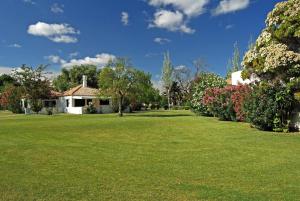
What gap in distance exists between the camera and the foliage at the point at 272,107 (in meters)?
18.3

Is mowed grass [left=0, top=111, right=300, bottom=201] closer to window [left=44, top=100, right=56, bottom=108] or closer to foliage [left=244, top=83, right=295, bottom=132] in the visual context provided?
foliage [left=244, top=83, right=295, bottom=132]

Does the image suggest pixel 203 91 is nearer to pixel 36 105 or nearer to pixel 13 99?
pixel 36 105

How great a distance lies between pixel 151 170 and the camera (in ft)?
29.2

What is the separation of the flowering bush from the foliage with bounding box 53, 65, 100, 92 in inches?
2122

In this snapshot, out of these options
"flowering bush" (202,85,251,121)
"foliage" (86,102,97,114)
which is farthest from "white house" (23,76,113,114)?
"flowering bush" (202,85,251,121)

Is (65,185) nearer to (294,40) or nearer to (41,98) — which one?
(294,40)

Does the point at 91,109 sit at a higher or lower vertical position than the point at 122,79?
lower

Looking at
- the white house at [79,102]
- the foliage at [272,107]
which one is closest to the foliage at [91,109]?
the white house at [79,102]

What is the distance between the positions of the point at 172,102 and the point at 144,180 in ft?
238

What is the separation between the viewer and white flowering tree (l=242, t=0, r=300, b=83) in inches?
674

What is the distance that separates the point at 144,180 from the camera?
7.78 meters

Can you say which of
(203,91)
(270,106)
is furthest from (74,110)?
(270,106)

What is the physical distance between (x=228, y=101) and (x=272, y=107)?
8.35 m

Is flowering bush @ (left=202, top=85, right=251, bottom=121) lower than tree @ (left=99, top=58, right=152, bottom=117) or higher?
lower
